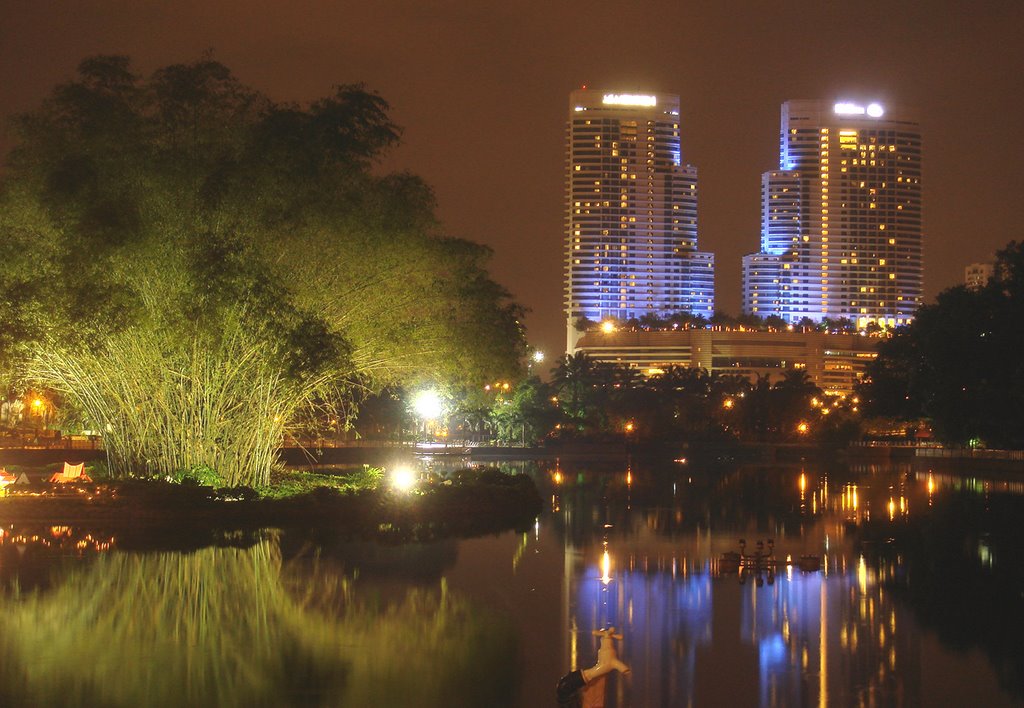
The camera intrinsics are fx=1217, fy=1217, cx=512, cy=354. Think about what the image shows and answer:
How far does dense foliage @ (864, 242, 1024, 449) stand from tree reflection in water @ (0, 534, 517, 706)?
5310cm

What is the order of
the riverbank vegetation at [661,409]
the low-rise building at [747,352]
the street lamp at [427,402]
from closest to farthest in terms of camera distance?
the street lamp at [427,402] < the riverbank vegetation at [661,409] < the low-rise building at [747,352]

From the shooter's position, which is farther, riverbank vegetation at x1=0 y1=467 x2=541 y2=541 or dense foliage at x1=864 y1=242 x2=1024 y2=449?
dense foliage at x1=864 y1=242 x2=1024 y2=449

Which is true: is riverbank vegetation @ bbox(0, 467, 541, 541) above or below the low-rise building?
below

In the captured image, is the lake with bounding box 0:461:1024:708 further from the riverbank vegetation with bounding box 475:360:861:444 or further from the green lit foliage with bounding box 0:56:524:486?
the riverbank vegetation with bounding box 475:360:861:444

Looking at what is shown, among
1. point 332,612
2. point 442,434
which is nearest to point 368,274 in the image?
point 332,612

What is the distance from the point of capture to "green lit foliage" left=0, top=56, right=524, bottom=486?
85.2ft

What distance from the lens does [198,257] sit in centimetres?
2606

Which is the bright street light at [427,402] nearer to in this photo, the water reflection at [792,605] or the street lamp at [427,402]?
the street lamp at [427,402]

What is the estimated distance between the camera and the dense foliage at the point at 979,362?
64562mm

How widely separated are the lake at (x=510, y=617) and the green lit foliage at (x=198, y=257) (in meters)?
4.72

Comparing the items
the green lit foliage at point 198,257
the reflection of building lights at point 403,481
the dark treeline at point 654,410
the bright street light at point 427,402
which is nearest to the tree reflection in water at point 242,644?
the green lit foliage at point 198,257

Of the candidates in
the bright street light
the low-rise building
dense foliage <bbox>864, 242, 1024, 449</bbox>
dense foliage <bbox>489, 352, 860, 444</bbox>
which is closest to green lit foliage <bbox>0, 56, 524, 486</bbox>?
the bright street light

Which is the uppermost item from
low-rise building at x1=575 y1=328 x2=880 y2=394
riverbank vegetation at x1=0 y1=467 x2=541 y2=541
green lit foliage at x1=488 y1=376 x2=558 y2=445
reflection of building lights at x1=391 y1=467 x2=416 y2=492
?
low-rise building at x1=575 y1=328 x2=880 y2=394

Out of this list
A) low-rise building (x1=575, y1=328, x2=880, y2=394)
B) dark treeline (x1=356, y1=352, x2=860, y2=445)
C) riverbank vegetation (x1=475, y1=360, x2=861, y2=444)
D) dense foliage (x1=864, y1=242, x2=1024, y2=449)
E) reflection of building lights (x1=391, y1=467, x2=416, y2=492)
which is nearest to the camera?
reflection of building lights (x1=391, y1=467, x2=416, y2=492)
